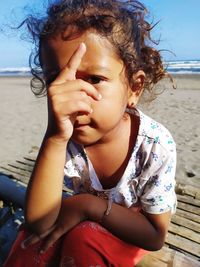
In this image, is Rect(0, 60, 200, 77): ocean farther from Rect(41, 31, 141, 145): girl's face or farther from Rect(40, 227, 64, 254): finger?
Rect(40, 227, 64, 254): finger

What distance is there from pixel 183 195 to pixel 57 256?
5.90ft

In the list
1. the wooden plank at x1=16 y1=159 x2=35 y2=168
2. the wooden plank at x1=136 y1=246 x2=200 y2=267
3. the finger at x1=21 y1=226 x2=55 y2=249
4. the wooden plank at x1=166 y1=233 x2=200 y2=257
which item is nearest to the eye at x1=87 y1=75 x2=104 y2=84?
the finger at x1=21 y1=226 x2=55 y2=249

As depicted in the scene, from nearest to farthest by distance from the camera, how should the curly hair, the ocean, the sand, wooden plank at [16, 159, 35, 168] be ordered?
the curly hair < wooden plank at [16, 159, 35, 168] < the sand < the ocean

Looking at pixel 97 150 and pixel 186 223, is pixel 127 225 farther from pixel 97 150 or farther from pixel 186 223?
pixel 186 223

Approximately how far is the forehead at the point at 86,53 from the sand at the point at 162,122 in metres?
1.05

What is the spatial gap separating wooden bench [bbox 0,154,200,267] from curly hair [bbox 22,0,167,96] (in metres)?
0.85

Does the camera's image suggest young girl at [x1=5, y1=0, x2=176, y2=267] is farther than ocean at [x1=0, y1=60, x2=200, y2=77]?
No

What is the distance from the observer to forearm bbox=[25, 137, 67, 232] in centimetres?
148

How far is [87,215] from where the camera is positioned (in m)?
1.61

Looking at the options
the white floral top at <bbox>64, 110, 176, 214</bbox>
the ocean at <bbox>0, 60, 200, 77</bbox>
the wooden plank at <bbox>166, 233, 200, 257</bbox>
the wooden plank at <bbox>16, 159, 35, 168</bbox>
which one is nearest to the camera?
the white floral top at <bbox>64, 110, 176, 214</bbox>

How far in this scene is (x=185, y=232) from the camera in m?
2.60

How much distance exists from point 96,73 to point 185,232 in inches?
63.4

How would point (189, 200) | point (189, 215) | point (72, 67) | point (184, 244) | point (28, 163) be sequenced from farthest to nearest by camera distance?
point (28, 163) < point (189, 200) < point (189, 215) < point (184, 244) < point (72, 67)

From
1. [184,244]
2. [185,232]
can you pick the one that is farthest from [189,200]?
[184,244]
